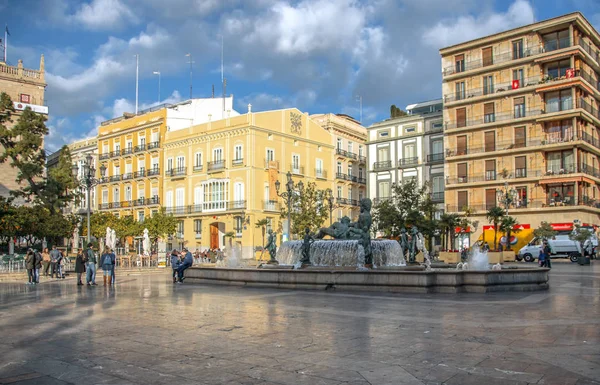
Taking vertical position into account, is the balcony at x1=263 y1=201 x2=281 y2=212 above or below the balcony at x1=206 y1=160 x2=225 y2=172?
below

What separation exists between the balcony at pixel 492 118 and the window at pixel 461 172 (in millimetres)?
3593

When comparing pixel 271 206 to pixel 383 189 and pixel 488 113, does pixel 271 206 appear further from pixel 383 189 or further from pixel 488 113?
pixel 488 113

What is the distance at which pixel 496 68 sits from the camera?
48094 mm

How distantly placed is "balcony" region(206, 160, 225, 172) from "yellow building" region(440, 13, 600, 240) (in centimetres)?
2095

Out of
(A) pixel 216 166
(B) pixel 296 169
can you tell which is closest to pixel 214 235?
(A) pixel 216 166

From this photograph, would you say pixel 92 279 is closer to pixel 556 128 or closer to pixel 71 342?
pixel 71 342

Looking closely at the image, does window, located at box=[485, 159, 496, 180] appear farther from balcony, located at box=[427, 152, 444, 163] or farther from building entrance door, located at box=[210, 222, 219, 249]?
building entrance door, located at box=[210, 222, 219, 249]

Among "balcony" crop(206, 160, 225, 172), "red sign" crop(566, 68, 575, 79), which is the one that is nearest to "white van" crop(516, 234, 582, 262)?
"red sign" crop(566, 68, 575, 79)

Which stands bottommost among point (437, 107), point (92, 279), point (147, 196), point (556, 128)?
point (92, 279)

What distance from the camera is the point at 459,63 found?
51312 mm

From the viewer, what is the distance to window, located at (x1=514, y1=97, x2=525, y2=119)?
46594 millimetres

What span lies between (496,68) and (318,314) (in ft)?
142

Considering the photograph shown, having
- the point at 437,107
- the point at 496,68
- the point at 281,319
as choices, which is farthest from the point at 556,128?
the point at 281,319

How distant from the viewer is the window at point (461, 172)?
49.6 metres
